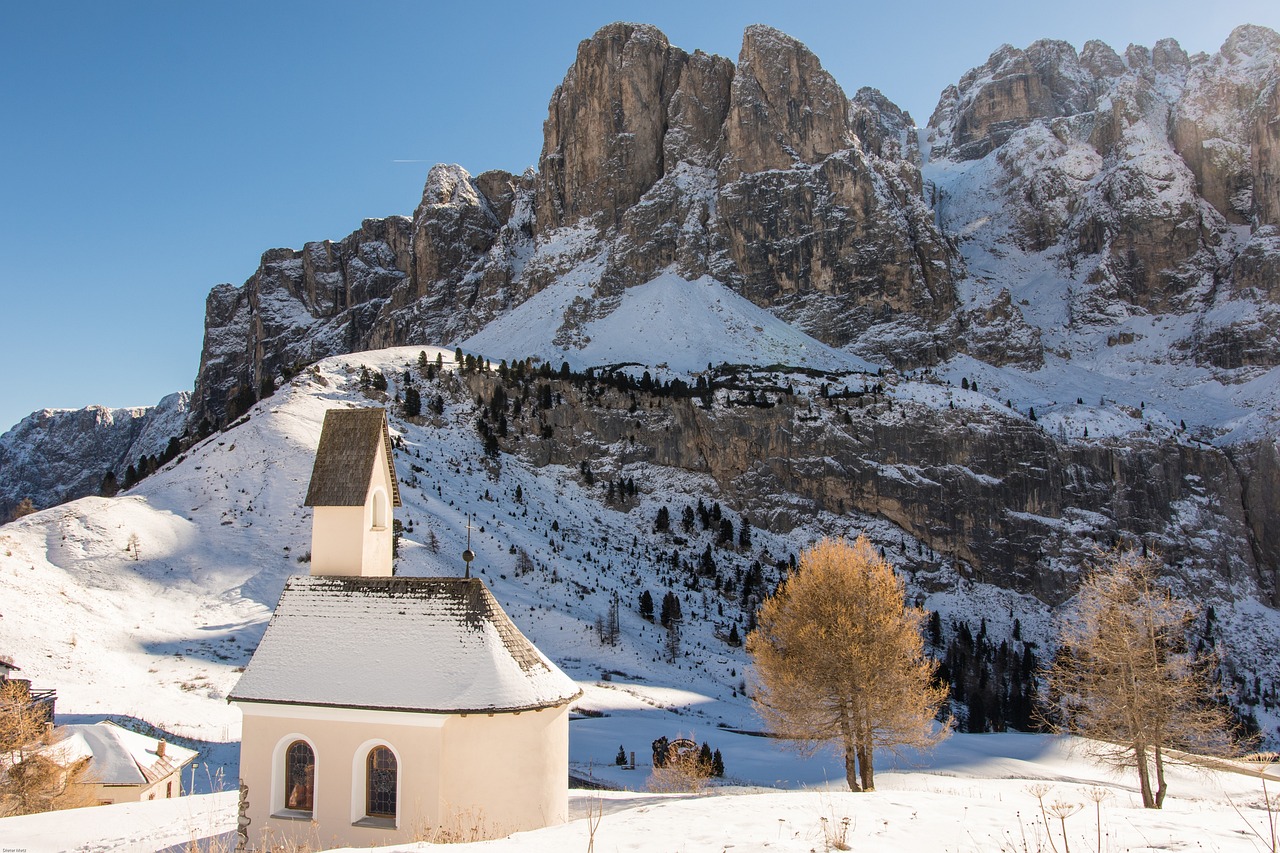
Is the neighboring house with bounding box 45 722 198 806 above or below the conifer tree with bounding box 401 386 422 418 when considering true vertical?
below

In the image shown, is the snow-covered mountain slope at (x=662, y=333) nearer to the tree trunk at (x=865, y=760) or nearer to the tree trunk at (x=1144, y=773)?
the tree trunk at (x=865, y=760)

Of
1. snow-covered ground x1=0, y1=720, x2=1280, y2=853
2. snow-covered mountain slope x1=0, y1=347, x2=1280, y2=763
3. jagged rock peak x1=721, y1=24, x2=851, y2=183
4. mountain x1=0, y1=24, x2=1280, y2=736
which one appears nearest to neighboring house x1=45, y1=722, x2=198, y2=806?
snow-covered mountain slope x1=0, y1=347, x2=1280, y2=763

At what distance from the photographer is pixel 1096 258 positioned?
19850 cm

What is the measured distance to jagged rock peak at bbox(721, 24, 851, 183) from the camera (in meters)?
181

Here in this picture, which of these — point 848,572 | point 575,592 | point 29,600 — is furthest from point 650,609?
point 848,572

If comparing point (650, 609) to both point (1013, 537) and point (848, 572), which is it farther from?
point (1013, 537)

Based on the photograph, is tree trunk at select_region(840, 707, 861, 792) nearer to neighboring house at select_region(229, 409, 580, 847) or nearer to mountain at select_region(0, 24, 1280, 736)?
neighboring house at select_region(229, 409, 580, 847)

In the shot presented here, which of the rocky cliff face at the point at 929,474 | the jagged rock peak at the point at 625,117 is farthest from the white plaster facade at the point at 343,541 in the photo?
the jagged rock peak at the point at 625,117

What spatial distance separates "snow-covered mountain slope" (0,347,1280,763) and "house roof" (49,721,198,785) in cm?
634

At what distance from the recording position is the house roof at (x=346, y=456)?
59.1ft

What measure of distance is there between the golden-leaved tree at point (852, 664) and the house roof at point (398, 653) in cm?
789

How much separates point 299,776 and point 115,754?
15112mm

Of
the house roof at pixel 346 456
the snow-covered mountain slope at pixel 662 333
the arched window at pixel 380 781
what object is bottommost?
the arched window at pixel 380 781

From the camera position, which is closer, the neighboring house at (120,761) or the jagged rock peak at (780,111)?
the neighboring house at (120,761)
